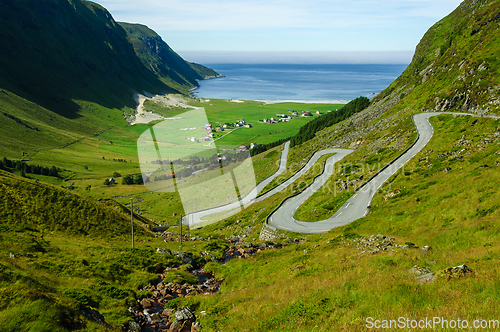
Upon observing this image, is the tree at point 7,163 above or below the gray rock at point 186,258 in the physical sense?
below

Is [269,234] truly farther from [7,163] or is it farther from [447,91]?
[7,163]

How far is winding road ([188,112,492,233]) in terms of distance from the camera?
2973 cm

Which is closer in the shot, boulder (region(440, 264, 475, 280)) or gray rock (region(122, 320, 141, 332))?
boulder (region(440, 264, 475, 280))

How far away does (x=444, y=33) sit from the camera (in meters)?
96.2

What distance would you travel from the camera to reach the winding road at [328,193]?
29.7 m

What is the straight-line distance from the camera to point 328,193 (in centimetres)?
3609

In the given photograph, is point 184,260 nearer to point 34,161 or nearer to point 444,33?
point 444,33

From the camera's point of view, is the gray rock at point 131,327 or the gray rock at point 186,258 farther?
the gray rock at point 186,258

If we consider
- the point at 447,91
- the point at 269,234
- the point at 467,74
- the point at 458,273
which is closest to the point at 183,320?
the point at 458,273

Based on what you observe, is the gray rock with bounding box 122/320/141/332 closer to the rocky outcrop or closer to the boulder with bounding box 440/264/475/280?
the boulder with bounding box 440/264/475/280

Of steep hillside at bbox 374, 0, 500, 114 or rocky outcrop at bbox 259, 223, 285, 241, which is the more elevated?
steep hillside at bbox 374, 0, 500, 114

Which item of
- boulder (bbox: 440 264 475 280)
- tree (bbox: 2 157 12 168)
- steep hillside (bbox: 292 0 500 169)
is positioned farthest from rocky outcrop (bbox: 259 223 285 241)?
tree (bbox: 2 157 12 168)

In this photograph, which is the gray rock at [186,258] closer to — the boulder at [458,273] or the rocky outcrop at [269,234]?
the rocky outcrop at [269,234]

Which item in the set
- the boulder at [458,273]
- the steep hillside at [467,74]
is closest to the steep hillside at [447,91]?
the steep hillside at [467,74]
